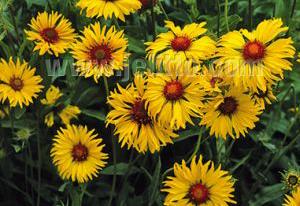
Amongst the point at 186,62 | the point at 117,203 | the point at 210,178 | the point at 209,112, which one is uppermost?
the point at 186,62

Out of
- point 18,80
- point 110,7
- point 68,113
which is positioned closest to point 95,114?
point 68,113

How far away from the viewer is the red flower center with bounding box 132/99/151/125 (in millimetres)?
1372

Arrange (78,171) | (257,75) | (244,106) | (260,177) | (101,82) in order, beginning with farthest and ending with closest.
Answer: (101,82) < (260,177) < (78,171) < (244,106) < (257,75)

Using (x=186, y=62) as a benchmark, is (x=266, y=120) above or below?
below

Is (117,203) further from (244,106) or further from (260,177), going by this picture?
(244,106)

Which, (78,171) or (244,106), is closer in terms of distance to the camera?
(244,106)

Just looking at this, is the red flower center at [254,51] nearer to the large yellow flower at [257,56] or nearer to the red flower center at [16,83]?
the large yellow flower at [257,56]

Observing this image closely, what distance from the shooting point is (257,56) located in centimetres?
136

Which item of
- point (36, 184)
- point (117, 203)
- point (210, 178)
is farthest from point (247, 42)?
point (36, 184)

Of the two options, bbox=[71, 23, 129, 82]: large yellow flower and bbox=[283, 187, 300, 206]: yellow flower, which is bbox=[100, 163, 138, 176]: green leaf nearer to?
bbox=[71, 23, 129, 82]: large yellow flower

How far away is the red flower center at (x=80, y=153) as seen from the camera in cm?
163

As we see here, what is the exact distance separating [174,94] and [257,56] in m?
0.23

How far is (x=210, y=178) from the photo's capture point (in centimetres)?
142

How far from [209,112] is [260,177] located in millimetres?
435
